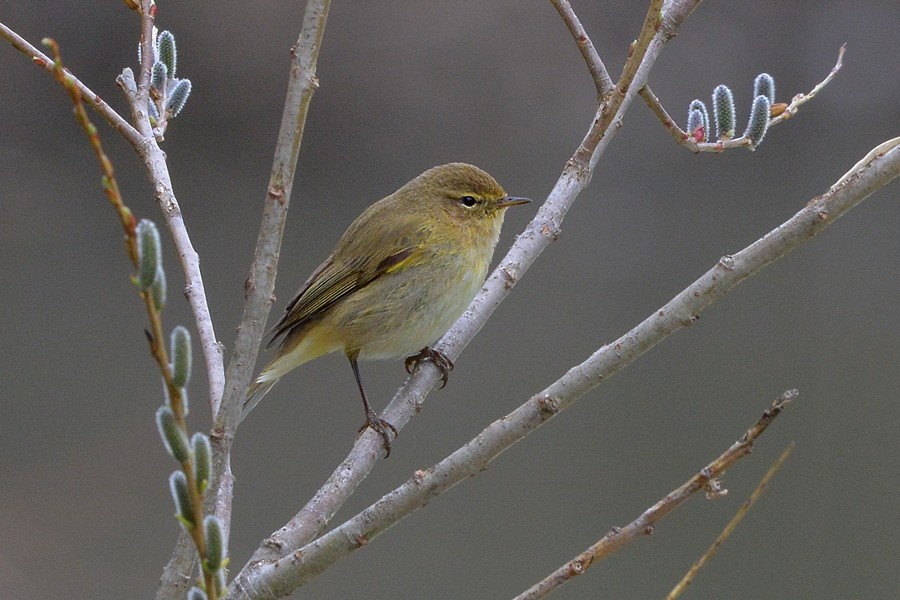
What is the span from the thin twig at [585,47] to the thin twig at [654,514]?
1.17 meters

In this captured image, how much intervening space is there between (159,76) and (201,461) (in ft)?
3.98

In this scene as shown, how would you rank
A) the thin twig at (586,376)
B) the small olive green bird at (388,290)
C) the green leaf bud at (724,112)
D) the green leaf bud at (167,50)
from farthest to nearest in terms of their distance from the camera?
the small olive green bird at (388,290) < the green leaf bud at (724,112) < the green leaf bud at (167,50) < the thin twig at (586,376)

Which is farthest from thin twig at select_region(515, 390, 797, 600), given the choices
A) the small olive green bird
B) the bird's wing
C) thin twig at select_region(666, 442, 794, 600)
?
the bird's wing

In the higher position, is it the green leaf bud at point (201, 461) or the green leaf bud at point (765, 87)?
the green leaf bud at point (765, 87)

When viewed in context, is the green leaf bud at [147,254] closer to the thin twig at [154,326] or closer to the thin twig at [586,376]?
the thin twig at [154,326]

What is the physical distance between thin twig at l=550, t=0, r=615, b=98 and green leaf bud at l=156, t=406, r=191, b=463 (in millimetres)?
1420

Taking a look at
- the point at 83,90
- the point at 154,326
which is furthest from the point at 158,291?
the point at 83,90

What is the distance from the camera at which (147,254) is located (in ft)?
2.72

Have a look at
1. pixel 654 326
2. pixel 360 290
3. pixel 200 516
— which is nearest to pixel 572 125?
pixel 360 290

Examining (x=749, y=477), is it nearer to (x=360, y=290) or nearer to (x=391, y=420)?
(x=360, y=290)

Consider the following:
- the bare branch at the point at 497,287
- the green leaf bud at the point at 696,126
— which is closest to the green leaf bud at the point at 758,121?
the green leaf bud at the point at 696,126

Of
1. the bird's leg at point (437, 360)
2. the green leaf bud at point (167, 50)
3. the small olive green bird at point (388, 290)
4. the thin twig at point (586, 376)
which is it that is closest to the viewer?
the thin twig at point (586, 376)

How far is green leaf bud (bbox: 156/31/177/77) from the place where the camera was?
187 cm

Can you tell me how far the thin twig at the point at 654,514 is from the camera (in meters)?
1.10
